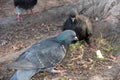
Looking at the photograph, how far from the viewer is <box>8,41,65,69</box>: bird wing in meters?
5.81

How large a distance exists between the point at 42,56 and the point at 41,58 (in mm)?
47

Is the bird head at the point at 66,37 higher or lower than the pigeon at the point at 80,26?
higher

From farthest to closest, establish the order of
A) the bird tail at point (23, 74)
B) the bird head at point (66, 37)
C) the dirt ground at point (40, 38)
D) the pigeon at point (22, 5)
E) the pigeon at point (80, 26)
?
the pigeon at point (22, 5)
the pigeon at point (80, 26)
the dirt ground at point (40, 38)
the bird head at point (66, 37)
the bird tail at point (23, 74)

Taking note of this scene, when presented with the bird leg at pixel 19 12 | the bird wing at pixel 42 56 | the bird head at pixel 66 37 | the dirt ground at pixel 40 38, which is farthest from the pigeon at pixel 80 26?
the bird leg at pixel 19 12

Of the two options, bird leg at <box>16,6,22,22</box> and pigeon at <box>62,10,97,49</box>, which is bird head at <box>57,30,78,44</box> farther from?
bird leg at <box>16,6,22,22</box>

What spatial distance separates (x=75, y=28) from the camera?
7387 mm

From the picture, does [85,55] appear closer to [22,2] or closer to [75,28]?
[75,28]

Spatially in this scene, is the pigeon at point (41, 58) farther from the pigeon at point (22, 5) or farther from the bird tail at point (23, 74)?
the pigeon at point (22, 5)

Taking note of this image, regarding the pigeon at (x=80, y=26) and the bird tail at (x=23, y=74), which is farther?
the pigeon at (x=80, y=26)

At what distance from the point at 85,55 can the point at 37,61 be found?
1.39 metres

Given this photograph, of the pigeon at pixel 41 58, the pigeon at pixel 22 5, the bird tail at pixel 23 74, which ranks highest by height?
the pigeon at pixel 41 58

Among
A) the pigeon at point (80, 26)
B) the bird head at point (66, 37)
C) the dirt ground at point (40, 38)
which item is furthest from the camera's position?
the pigeon at point (80, 26)

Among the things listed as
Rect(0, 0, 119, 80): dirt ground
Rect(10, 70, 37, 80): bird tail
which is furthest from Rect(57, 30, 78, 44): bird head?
Rect(10, 70, 37, 80): bird tail

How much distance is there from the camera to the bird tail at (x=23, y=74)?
18.9 ft
